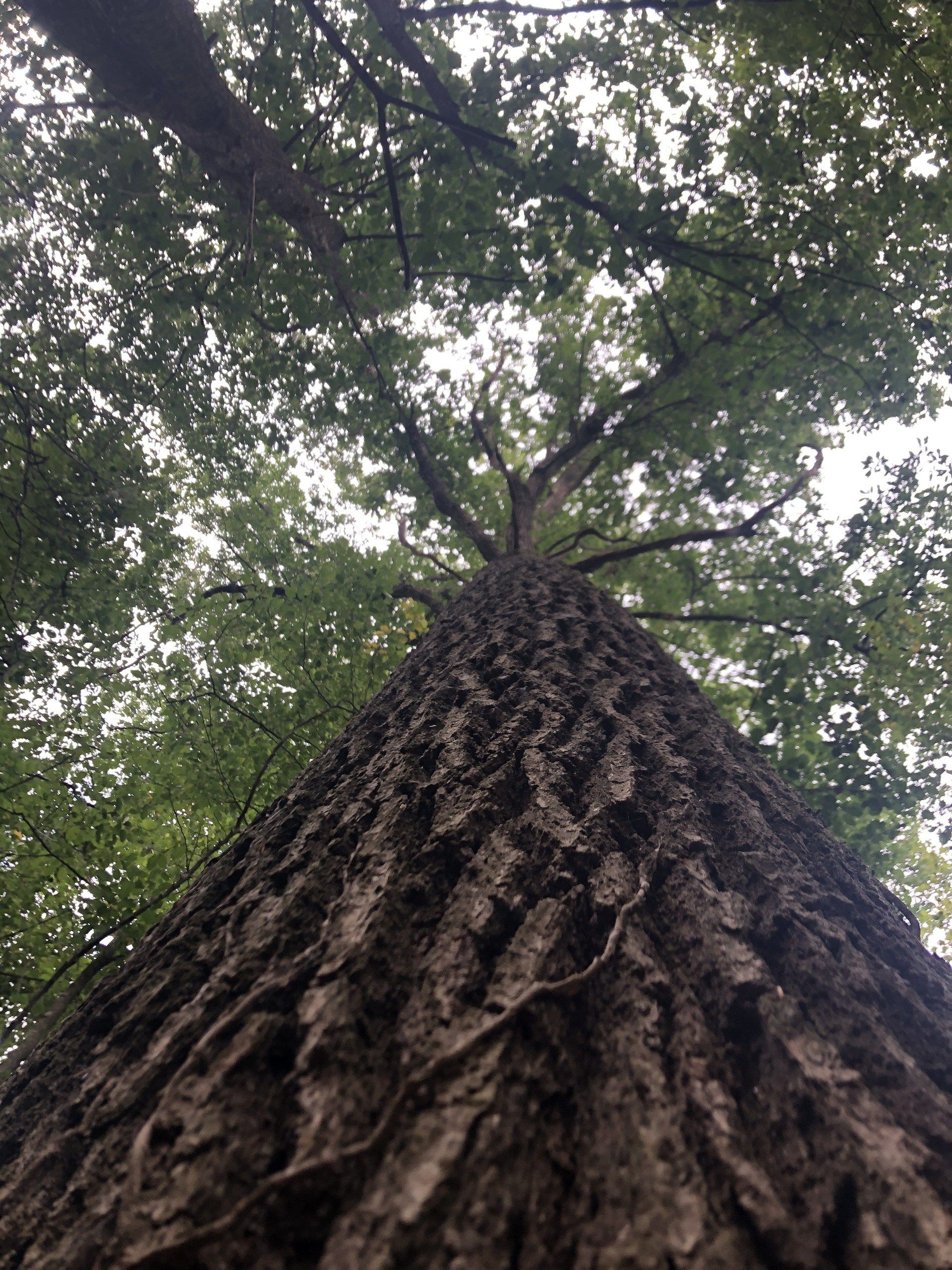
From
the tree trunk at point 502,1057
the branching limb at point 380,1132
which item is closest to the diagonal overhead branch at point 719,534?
the tree trunk at point 502,1057

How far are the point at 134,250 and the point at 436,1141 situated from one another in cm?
724

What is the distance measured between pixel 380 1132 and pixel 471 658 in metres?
2.14

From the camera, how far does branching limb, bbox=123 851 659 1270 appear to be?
0.78 meters

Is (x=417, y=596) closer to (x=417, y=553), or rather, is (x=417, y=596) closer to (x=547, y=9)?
(x=417, y=553)

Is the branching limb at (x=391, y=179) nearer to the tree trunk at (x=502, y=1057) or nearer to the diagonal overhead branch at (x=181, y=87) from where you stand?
the diagonal overhead branch at (x=181, y=87)

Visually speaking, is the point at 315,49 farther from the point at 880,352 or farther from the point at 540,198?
the point at 880,352

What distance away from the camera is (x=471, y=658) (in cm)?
292

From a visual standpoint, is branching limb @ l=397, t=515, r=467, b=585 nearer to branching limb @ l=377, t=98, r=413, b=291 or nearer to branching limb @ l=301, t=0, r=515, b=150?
branching limb @ l=377, t=98, r=413, b=291

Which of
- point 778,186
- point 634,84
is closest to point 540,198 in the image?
point 634,84

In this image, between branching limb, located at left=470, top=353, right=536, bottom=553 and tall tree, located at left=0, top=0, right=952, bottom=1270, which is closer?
tall tree, located at left=0, top=0, right=952, bottom=1270

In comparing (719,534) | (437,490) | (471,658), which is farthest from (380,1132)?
(437,490)

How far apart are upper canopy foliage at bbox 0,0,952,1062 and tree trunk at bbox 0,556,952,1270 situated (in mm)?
2732

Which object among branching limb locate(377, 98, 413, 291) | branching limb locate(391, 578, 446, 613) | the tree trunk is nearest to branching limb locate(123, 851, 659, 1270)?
the tree trunk

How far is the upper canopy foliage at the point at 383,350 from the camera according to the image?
4445mm
